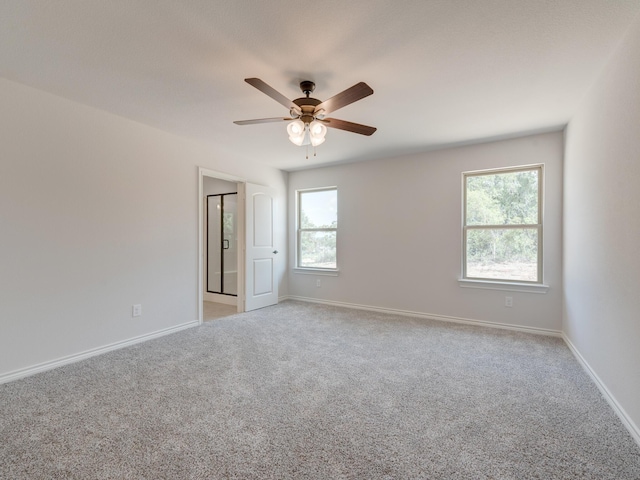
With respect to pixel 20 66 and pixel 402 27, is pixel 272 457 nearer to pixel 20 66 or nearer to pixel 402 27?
pixel 402 27

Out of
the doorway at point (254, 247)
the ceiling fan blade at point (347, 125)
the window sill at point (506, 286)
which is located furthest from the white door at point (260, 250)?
the window sill at point (506, 286)

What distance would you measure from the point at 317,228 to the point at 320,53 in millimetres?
3452

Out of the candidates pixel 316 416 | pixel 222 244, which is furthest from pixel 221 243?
pixel 316 416

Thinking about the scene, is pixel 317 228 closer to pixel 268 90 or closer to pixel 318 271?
pixel 318 271

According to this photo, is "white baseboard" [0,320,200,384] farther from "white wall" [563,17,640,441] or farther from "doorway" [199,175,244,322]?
"white wall" [563,17,640,441]

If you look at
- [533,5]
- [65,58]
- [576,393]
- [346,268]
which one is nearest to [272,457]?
[576,393]

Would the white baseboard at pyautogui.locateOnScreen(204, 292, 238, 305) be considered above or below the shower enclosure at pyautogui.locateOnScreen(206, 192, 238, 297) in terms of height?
below

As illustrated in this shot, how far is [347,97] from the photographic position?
2.03 meters

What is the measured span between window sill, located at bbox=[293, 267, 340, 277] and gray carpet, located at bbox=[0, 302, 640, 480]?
6.48ft

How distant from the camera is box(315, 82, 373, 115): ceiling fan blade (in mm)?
1885

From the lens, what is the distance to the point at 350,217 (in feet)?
16.2

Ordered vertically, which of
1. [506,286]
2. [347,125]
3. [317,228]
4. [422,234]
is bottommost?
[506,286]

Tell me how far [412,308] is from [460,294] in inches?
26.9

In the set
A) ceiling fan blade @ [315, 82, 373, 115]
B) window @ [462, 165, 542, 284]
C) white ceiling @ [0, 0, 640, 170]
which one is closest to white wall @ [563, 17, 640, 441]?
white ceiling @ [0, 0, 640, 170]
